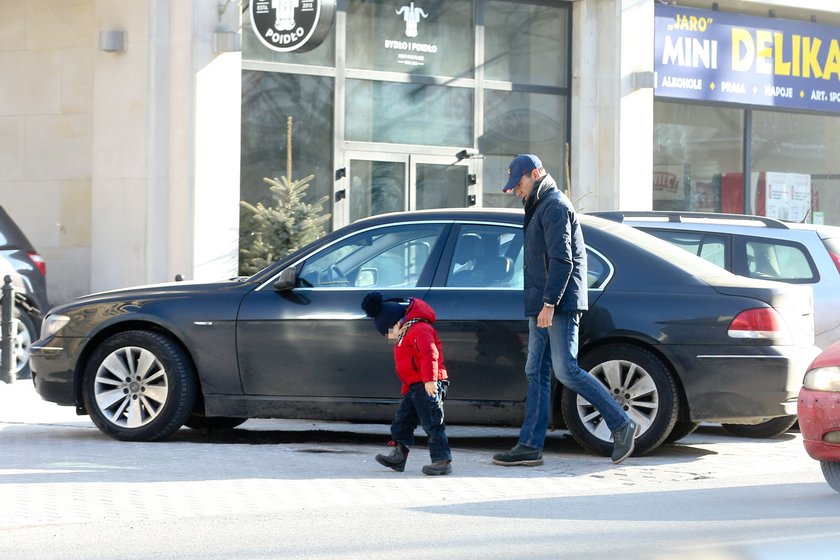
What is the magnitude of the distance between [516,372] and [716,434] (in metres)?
2.55

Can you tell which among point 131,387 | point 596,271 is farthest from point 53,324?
point 596,271

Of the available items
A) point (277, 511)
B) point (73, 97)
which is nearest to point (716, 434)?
point (277, 511)

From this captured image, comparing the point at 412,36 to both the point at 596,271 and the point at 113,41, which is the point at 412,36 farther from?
the point at 596,271

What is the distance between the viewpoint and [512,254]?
909 centimetres

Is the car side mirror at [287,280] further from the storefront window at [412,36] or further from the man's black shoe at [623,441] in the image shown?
the storefront window at [412,36]

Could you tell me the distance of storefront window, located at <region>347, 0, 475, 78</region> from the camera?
18.6 m

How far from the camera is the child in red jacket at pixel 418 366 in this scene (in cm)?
802

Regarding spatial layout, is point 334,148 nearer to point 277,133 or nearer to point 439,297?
point 277,133

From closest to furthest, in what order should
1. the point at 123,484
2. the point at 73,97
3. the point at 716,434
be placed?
the point at 123,484 < the point at 716,434 < the point at 73,97

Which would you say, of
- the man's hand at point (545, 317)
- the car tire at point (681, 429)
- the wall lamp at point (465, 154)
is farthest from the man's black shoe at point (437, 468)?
the wall lamp at point (465, 154)

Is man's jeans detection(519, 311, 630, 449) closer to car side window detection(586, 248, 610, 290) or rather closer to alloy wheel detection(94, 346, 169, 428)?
car side window detection(586, 248, 610, 290)

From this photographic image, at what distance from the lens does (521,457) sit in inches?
333

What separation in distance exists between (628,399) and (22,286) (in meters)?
7.28

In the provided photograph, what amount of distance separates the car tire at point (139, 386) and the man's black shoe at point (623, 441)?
2.75m
